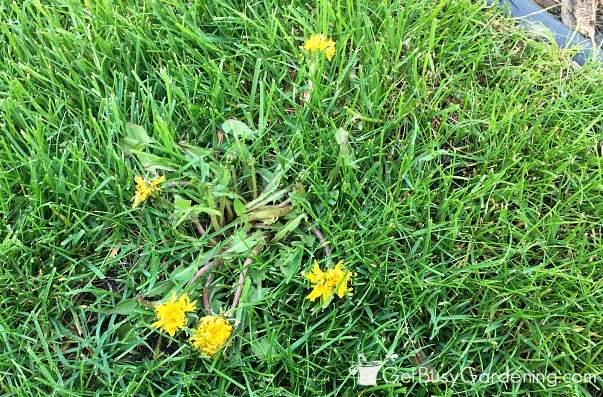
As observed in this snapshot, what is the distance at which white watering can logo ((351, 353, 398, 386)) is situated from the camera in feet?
5.11

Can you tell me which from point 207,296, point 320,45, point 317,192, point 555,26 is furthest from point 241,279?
point 555,26

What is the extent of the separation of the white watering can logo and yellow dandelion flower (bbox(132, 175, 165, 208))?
0.72 metres

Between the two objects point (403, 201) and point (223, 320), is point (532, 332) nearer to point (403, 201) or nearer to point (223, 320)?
point (403, 201)

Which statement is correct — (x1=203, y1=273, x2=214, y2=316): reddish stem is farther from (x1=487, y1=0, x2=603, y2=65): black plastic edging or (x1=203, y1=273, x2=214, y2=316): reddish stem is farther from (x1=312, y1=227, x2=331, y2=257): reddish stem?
(x1=487, y1=0, x2=603, y2=65): black plastic edging

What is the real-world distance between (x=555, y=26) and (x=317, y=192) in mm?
1117

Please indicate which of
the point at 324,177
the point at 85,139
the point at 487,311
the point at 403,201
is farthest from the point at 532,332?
the point at 85,139

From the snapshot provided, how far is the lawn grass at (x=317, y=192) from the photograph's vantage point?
1613 mm

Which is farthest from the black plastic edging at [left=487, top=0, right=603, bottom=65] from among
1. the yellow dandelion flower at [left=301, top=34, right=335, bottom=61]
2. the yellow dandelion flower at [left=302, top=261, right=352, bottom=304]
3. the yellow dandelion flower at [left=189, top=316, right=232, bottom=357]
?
the yellow dandelion flower at [left=189, top=316, right=232, bottom=357]

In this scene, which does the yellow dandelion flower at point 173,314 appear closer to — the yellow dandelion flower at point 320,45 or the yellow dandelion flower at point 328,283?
the yellow dandelion flower at point 328,283

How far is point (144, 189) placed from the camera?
174 centimetres

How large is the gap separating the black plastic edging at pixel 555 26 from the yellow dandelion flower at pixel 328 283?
1.19 meters

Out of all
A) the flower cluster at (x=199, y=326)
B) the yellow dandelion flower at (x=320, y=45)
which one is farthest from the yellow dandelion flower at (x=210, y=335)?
the yellow dandelion flower at (x=320, y=45)

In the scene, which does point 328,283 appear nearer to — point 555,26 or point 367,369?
point 367,369

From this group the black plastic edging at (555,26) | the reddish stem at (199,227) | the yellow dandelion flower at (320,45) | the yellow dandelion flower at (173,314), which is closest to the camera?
the yellow dandelion flower at (173,314)
